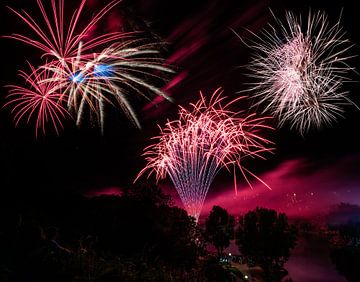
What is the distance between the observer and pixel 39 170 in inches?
866

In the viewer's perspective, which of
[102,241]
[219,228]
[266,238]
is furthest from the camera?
[219,228]

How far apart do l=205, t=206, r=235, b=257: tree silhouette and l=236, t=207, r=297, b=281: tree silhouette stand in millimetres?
3250

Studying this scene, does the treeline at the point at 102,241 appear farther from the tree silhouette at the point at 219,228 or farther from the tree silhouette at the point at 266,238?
the tree silhouette at the point at 219,228

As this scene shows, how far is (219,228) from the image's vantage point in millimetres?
72750

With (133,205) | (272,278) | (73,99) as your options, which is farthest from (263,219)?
(73,99)

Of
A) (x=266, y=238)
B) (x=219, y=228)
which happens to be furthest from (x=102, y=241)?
(x=219, y=228)

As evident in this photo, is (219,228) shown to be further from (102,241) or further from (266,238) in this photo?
(102,241)

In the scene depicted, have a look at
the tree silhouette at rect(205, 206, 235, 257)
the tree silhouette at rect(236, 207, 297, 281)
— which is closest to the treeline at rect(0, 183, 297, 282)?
the tree silhouette at rect(236, 207, 297, 281)

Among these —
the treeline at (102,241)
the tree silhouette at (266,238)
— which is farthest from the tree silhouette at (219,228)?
the treeline at (102,241)

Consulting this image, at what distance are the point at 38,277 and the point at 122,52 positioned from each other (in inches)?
380

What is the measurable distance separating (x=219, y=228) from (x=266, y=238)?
9.75 m

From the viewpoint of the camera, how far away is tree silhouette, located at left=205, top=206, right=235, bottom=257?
71875 mm

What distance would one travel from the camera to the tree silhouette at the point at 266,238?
67.0 m

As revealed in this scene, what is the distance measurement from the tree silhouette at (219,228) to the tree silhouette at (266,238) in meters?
3.25
